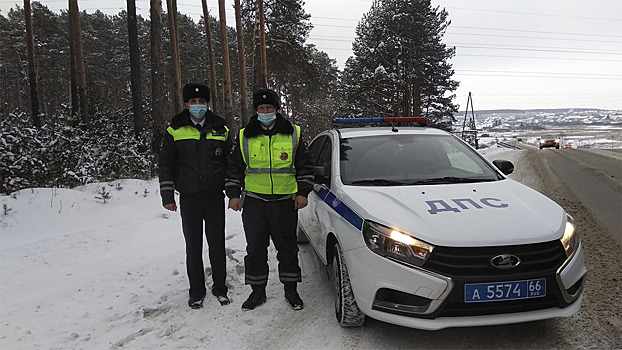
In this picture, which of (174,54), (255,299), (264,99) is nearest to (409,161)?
(264,99)

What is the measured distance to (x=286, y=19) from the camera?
811 inches

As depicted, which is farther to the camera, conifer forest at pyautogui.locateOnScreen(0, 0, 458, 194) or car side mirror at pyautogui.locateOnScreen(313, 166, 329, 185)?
conifer forest at pyautogui.locateOnScreen(0, 0, 458, 194)

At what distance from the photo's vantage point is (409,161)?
4.01 meters

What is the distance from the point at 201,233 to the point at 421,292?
2.28 m

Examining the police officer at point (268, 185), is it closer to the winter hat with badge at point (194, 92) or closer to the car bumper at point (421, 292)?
the winter hat with badge at point (194, 92)

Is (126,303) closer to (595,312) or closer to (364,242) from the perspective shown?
(364,242)

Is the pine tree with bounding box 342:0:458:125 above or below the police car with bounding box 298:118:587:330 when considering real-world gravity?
above

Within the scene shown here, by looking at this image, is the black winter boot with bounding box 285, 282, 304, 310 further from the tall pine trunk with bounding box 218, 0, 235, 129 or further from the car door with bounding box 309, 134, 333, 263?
the tall pine trunk with bounding box 218, 0, 235, 129

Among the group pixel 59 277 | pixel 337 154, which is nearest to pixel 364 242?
pixel 337 154

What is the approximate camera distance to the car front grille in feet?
8.54

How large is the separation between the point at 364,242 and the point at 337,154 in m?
1.45

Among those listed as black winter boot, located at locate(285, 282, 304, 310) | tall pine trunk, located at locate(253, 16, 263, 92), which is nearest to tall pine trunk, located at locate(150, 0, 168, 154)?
tall pine trunk, located at locate(253, 16, 263, 92)

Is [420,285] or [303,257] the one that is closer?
[420,285]

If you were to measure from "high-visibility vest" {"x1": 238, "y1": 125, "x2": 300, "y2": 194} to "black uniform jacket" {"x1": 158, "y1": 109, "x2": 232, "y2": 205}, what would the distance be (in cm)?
32
